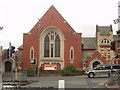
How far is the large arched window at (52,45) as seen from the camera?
83.7 m

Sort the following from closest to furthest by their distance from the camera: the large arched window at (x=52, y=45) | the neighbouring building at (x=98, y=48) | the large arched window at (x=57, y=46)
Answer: the large arched window at (x=52, y=45)
the neighbouring building at (x=98, y=48)
the large arched window at (x=57, y=46)

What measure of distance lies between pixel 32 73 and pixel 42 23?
13.3m

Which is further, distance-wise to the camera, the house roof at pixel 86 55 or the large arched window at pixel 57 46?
the house roof at pixel 86 55

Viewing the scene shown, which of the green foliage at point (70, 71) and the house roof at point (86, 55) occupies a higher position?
the house roof at point (86, 55)

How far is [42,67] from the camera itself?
271ft

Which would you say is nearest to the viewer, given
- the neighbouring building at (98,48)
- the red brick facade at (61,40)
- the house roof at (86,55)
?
the red brick facade at (61,40)

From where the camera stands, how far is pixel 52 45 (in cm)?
8356

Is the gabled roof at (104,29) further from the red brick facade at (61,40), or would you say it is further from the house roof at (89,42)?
the red brick facade at (61,40)

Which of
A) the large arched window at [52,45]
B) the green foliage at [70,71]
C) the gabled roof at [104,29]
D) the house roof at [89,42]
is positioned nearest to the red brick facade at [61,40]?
the large arched window at [52,45]

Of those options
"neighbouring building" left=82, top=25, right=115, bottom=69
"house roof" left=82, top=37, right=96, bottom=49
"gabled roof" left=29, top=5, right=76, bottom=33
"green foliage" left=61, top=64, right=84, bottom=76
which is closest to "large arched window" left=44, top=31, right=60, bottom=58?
"gabled roof" left=29, top=5, right=76, bottom=33

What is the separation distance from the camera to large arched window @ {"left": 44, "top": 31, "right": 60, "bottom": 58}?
83.7m

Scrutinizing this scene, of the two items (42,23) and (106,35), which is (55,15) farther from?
(106,35)

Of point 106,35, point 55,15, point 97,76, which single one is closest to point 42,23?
point 55,15

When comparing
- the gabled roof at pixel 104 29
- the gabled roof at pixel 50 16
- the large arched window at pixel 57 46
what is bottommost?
the large arched window at pixel 57 46
